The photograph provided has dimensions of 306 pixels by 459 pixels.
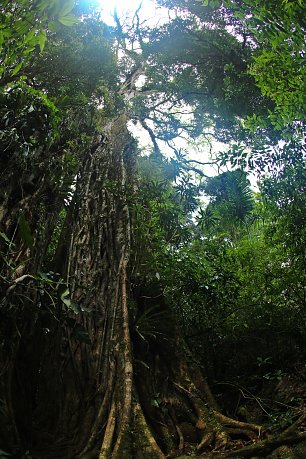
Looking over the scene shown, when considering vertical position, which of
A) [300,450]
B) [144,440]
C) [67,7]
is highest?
[67,7]

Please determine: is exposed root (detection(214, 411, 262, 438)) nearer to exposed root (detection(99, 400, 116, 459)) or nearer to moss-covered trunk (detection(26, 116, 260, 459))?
moss-covered trunk (detection(26, 116, 260, 459))

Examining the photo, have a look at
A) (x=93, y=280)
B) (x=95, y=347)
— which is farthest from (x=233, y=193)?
(x=95, y=347)

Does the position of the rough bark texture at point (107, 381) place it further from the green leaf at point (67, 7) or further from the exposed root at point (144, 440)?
→ the green leaf at point (67, 7)

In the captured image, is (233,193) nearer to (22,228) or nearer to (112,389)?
(112,389)

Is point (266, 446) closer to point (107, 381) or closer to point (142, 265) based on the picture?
point (107, 381)

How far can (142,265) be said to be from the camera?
3.86m

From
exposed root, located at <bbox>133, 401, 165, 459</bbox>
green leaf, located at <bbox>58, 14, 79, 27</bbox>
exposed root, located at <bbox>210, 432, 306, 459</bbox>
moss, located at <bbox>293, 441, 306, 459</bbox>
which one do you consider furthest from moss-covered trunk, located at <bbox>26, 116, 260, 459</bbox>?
green leaf, located at <bbox>58, 14, 79, 27</bbox>

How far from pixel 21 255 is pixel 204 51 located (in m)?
5.47

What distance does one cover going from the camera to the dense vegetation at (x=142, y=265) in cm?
228

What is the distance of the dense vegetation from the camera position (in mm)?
2275

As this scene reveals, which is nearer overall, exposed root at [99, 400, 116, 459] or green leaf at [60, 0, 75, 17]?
green leaf at [60, 0, 75, 17]

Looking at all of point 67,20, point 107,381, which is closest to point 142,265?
point 107,381

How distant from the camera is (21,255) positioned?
8.68ft

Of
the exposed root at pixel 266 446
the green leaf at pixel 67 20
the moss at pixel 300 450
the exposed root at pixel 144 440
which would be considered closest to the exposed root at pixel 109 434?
the exposed root at pixel 144 440
